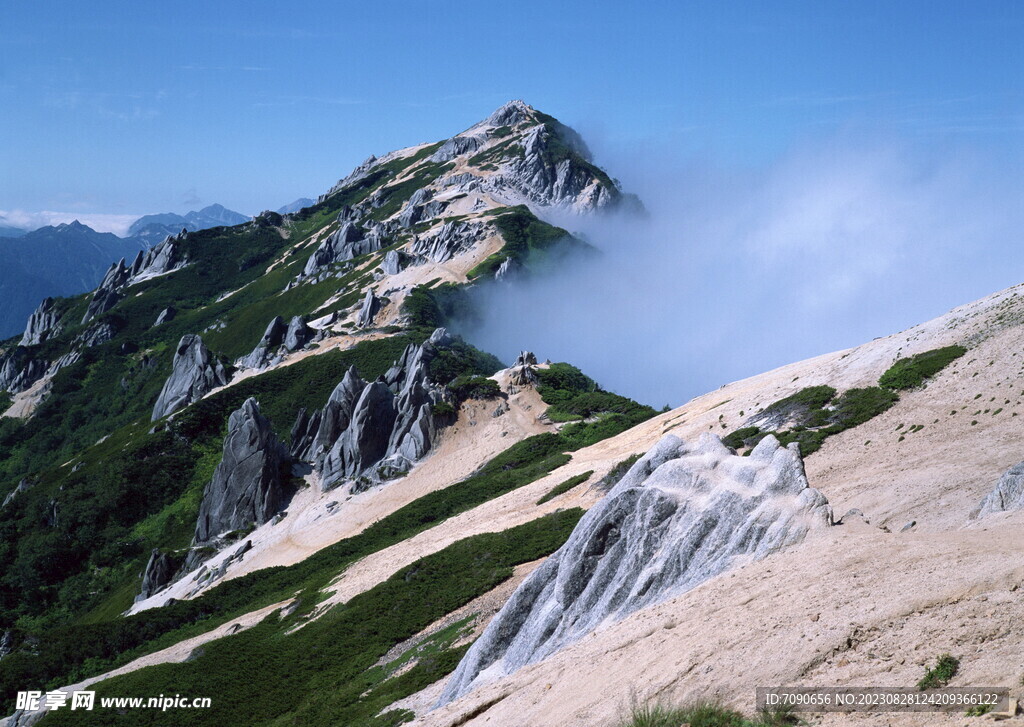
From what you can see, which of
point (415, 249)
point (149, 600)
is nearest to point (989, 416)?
point (149, 600)

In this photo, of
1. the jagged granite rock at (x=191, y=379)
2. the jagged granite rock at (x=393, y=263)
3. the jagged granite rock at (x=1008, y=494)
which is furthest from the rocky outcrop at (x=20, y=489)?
the jagged granite rock at (x=1008, y=494)

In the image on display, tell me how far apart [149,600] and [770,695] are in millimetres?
66291

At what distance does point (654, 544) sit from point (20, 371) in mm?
197868

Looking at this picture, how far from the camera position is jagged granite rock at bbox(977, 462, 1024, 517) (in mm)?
19547

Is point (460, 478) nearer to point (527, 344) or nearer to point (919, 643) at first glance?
point (919, 643)

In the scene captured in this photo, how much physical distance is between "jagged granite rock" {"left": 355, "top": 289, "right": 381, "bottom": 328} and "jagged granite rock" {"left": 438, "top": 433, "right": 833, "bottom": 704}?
99.4m

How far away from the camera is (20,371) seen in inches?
6841

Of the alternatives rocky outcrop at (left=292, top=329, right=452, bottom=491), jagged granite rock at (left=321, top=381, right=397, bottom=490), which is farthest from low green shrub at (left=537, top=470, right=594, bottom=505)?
jagged granite rock at (left=321, top=381, right=397, bottom=490)

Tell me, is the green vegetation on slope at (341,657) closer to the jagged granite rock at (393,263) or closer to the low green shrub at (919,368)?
the low green shrub at (919,368)

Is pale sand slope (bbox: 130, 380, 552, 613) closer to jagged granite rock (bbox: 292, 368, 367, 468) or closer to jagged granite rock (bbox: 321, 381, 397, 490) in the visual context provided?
jagged granite rock (bbox: 321, 381, 397, 490)

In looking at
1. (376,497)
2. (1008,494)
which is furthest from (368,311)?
(1008,494)

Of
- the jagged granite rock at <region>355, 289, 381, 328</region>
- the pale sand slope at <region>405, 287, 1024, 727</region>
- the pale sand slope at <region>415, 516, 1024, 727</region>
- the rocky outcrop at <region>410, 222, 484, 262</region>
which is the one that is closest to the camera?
the pale sand slope at <region>415, 516, 1024, 727</region>

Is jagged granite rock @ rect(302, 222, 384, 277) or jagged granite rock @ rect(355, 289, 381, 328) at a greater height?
jagged granite rock @ rect(302, 222, 384, 277)

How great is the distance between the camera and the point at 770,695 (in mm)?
13594
